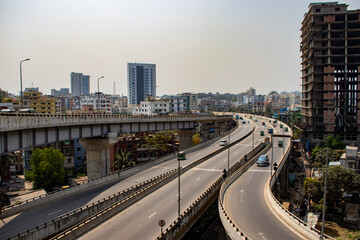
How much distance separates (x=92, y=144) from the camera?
153 feet

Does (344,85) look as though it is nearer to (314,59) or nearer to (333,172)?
(314,59)

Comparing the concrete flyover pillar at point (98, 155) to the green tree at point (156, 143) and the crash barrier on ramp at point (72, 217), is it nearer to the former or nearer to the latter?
the crash barrier on ramp at point (72, 217)

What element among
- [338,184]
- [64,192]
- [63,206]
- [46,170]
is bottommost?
[46,170]

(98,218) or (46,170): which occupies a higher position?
(98,218)

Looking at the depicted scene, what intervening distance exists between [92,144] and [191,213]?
24220 millimetres

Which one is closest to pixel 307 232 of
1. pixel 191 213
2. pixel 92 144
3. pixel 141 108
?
pixel 191 213

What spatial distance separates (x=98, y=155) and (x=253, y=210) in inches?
1038

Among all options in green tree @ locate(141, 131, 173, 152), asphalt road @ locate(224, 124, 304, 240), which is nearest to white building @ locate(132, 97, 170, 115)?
green tree @ locate(141, 131, 173, 152)

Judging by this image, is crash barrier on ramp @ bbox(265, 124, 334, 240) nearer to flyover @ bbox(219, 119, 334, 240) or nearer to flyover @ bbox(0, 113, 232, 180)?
flyover @ bbox(219, 119, 334, 240)

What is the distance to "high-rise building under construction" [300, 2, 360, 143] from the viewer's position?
83.4 meters

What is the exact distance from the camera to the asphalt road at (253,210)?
22820 millimetres

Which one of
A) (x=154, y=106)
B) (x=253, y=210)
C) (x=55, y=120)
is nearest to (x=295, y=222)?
(x=253, y=210)

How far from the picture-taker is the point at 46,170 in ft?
192

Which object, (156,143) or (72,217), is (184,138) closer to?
(156,143)
